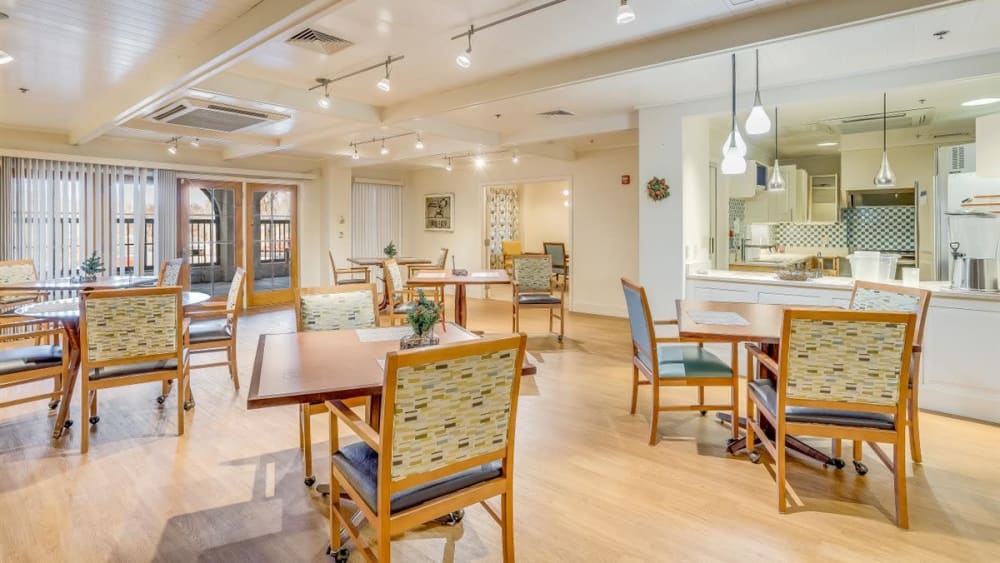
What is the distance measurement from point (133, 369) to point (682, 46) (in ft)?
12.9

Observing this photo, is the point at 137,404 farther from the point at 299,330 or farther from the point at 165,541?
the point at 165,541

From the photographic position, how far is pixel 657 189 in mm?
4973

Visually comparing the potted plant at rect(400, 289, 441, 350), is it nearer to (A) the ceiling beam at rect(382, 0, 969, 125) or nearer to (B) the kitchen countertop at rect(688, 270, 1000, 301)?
(A) the ceiling beam at rect(382, 0, 969, 125)

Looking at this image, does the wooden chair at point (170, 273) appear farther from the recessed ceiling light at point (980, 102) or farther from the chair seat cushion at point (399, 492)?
the recessed ceiling light at point (980, 102)

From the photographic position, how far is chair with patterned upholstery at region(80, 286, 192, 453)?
115 inches

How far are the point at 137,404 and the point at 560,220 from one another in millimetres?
9489

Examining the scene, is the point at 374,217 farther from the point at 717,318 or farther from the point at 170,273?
the point at 717,318

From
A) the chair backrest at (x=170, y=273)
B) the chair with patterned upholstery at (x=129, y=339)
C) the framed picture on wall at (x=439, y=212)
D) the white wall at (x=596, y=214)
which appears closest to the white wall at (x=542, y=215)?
the framed picture on wall at (x=439, y=212)

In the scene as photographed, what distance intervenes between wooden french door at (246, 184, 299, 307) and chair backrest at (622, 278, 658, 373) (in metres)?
6.91

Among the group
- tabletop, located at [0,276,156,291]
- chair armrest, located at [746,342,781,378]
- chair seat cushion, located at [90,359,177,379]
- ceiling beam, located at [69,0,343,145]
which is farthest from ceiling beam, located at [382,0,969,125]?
tabletop, located at [0,276,156,291]

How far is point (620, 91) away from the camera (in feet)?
14.8

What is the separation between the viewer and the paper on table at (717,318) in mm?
2906

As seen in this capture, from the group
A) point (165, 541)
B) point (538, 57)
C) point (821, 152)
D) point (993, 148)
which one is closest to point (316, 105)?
point (538, 57)

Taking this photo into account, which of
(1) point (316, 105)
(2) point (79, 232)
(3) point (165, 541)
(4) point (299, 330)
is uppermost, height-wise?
(1) point (316, 105)
